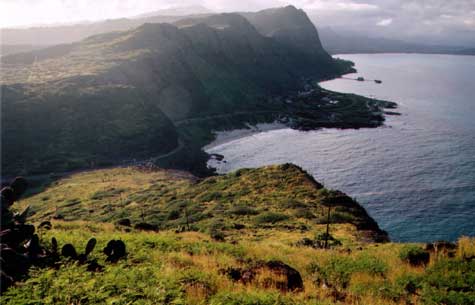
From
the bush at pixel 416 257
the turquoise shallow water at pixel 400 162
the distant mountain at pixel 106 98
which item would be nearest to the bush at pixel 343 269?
the bush at pixel 416 257

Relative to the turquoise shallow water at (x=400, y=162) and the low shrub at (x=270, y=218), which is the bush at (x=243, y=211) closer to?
the low shrub at (x=270, y=218)

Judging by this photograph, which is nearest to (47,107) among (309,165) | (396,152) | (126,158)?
(126,158)

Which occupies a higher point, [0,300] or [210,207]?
[0,300]

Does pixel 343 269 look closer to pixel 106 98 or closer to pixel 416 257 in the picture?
pixel 416 257

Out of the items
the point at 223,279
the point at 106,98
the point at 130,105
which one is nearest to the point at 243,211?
the point at 223,279

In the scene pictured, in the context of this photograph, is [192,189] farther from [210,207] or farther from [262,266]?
[262,266]
